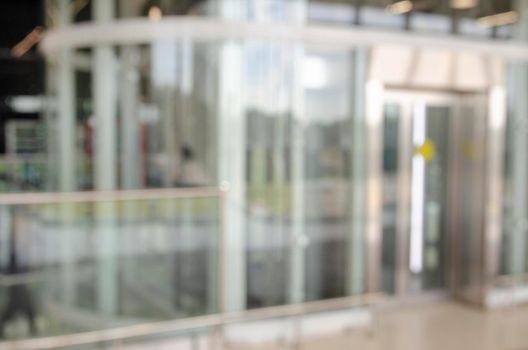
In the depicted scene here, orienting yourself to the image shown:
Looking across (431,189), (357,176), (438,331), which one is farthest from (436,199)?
(438,331)

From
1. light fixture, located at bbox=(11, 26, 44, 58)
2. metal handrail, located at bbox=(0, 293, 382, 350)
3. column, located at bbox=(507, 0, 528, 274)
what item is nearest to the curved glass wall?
metal handrail, located at bbox=(0, 293, 382, 350)

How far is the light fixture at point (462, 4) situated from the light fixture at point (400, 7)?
20.4 inches

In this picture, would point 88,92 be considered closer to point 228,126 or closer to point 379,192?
point 228,126

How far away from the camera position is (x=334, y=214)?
5293 millimetres

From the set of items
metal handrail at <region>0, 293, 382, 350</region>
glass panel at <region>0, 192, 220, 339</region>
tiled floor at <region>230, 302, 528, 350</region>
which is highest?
glass panel at <region>0, 192, 220, 339</region>

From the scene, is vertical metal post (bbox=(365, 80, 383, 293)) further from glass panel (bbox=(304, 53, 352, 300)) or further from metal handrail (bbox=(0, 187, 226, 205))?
metal handrail (bbox=(0, 187, 226, 205))

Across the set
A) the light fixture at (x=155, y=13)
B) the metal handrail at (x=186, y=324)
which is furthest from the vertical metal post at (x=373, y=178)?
the light fixture at (x=155, y=13)

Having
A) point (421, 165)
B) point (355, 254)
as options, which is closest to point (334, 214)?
point (355, 254)

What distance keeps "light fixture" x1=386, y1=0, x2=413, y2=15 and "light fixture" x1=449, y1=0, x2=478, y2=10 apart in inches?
20.4

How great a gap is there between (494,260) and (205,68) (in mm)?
3631

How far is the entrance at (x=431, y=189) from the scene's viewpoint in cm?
574

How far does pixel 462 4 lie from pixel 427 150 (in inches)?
60.1

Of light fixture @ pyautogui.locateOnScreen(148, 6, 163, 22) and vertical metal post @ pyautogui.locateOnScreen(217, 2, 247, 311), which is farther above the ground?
light fixture @ pyautogui.locateOnScreen(148, 6, 163, 22)

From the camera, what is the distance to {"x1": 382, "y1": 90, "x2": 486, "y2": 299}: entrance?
18.8 feet
